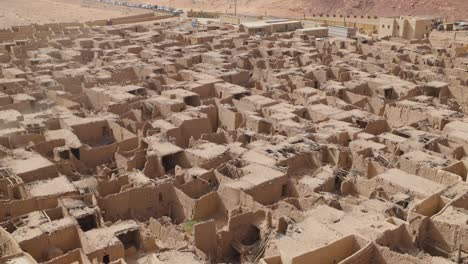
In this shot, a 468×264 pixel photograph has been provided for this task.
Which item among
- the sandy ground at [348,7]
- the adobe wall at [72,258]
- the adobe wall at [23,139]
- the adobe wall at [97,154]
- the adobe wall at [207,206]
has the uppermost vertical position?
the sandy ground at [348,7]

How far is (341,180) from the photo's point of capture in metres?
21.1

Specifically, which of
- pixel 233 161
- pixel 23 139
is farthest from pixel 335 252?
pixel 23 139

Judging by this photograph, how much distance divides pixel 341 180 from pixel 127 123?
1130 cm

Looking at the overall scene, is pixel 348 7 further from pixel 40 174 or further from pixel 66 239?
pixel 66 239

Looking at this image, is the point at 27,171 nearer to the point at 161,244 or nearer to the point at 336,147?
the point at 161,244

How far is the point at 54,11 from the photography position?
3241 inches

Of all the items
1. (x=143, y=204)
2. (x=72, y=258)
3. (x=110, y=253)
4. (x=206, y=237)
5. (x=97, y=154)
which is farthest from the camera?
(x=97, y=154)

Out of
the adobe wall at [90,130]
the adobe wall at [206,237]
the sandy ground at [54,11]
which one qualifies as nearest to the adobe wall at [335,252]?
the adobe wall at [206,237]

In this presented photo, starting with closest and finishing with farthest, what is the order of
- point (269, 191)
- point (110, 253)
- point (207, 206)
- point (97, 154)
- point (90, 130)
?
point (110, 253) → point (207, 206) → point (269, 191) → point (97, 154) → point (90, 130)

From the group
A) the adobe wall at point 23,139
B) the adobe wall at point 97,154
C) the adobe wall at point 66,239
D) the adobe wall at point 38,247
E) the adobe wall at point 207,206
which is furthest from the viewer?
the adobe wall at point 23,139

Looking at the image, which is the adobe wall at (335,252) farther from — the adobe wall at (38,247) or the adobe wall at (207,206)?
the adobe wall at (38,247)

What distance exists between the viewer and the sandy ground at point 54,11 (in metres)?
71.9

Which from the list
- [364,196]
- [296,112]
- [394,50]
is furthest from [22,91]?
[394,50]

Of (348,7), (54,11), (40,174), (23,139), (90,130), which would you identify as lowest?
(40,174)
